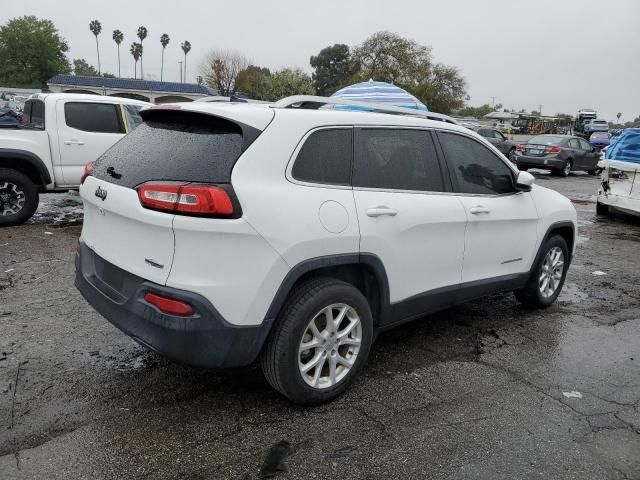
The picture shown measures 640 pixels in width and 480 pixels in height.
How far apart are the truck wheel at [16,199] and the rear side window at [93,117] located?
1.13 m

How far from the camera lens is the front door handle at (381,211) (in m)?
3.18

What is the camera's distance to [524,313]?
504 centimetres

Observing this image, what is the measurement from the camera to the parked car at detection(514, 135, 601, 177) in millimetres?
19391

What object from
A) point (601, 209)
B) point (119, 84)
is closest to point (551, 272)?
point (601, 209)

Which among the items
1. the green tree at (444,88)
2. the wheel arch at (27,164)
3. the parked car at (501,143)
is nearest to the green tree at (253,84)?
the green tree at (444,88)

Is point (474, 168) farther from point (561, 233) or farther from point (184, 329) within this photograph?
point (184, 329)

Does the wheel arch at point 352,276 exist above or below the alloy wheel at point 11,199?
above

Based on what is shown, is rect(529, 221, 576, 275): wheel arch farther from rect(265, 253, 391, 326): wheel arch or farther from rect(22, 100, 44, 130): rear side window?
rect(22, 100, 44, 130): rear side window

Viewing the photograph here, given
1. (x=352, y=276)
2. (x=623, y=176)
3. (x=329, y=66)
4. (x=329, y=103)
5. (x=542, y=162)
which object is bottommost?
(x=542, y=162)

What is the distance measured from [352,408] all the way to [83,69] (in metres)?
135

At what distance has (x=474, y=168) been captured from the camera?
4.15 meters

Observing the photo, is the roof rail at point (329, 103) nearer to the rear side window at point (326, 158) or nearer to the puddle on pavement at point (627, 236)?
the rear side window at point (326, 158)

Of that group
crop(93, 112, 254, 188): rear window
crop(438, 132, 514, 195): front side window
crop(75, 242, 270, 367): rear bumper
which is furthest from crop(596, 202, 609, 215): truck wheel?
crop(75, 242, 270, 367): rear bumper

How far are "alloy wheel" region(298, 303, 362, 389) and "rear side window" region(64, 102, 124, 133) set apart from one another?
21.3 ft
